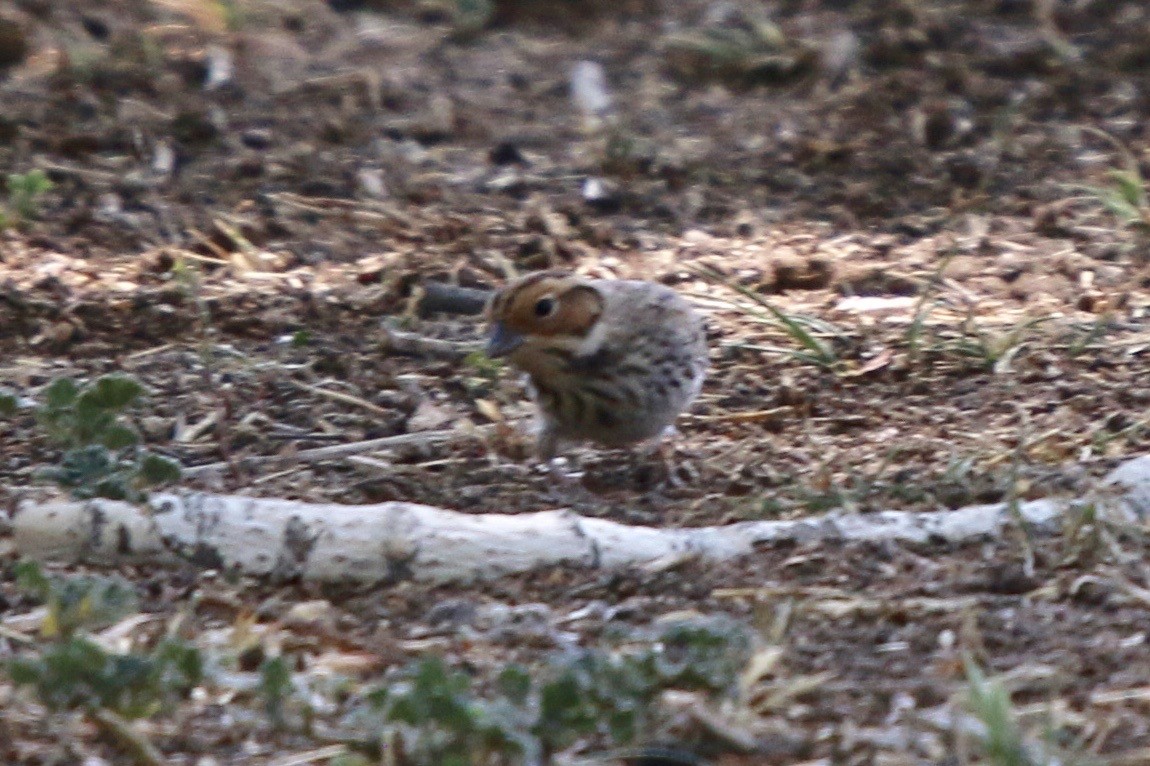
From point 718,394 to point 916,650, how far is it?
1.89 m

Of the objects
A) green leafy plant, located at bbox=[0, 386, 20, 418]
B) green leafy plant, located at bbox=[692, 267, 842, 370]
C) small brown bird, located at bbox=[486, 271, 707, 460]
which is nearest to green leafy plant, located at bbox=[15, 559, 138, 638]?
green leafy plant, located at bbox=[0, 386, 20, 418]

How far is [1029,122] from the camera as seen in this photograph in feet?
25.4

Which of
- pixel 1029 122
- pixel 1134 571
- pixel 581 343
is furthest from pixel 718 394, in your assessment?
pixel 1029 122

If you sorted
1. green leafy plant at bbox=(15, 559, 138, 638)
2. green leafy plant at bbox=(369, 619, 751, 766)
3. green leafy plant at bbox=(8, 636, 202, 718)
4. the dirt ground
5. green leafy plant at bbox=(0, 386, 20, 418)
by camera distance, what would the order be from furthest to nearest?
green leafy plant at bbox=(0, 386, 20, 418), the dirt ground, green leafy plant at bbox=(15, 559, 138, 638), green leafy plant at bbox=(8, 636, 202, 718), green leafy plant at bbox=(369, 619, 751, 766)

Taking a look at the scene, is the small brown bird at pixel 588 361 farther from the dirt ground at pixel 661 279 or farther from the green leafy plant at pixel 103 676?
the green leafy plant at pixel 103 676

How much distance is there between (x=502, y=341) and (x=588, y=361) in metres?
0.28

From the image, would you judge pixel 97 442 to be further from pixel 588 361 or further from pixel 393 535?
pixel 588 361

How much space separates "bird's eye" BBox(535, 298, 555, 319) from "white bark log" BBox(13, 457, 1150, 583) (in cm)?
72

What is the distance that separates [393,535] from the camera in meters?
4.34

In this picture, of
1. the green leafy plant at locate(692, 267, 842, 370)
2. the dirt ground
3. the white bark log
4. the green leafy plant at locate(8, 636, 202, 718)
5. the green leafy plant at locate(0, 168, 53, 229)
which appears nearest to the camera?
the green leafy plant at locate(8, 636, 202, 718)

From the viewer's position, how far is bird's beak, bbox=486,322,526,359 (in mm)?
4980

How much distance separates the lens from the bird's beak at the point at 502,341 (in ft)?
16.3

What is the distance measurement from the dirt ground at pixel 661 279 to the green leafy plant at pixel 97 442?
0.76 ft

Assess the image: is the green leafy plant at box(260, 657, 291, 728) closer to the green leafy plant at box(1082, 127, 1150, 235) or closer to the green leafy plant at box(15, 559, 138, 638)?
the green leafy plant at box(15, 559, 138, 638)
